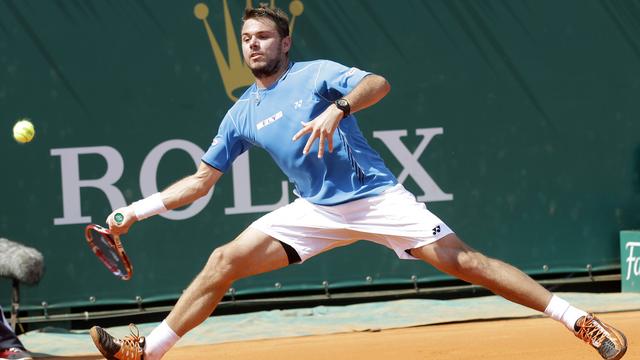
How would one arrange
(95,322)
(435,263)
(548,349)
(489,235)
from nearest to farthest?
(435,263) → (548,349) → (95,322) → (489,235)

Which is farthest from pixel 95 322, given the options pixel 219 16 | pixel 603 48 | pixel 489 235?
pixel 603 48

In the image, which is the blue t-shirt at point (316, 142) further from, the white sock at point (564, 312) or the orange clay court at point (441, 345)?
the orange clay court at point (441, 345)

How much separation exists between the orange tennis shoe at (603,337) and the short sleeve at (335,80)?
1.33 metres

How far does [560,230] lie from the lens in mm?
7961

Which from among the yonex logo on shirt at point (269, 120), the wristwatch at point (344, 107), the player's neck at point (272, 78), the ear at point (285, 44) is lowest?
the wristwatch at point (344, 107)

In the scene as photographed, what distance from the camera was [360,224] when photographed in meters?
4.63

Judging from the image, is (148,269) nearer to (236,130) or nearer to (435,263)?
(236,130)

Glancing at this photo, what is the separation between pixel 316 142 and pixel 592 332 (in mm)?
1344

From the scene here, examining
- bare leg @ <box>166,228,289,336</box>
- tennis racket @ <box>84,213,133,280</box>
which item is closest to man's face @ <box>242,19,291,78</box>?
bare leg @ <box>166,228,289,336</box>

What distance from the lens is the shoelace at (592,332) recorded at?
4.41m

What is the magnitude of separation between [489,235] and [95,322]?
2763 mm

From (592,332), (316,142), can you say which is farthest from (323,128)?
(592,332)

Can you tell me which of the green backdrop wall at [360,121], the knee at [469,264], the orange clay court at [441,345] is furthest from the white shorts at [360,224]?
the green backdrop wall at [360,121]

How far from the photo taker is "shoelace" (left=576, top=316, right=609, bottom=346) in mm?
4406
